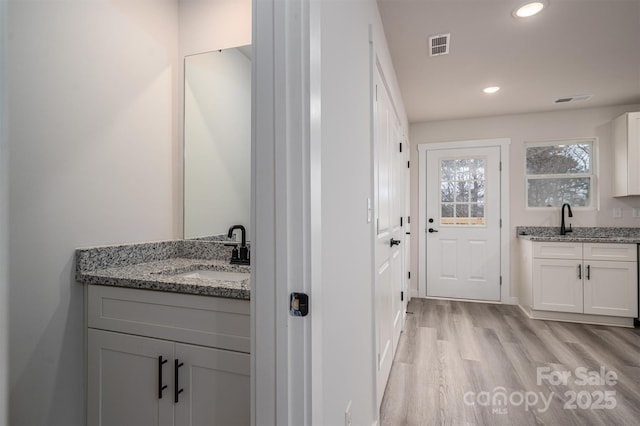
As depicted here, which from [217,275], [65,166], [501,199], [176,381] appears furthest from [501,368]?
[65,166]

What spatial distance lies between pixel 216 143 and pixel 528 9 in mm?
2068

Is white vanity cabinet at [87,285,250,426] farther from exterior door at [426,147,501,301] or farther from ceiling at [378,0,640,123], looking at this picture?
exterior door at [426,147,501,301]

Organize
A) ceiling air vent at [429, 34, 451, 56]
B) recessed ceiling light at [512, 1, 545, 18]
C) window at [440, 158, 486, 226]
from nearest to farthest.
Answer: recessed ceiling light at [512, 1, 545, 18] → ceiling air vent at [429, 34, 451, 56] → window at [440, 158, 486, 226]

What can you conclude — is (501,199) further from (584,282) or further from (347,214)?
(347,214)

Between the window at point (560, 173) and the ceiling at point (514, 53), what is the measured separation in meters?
0.50

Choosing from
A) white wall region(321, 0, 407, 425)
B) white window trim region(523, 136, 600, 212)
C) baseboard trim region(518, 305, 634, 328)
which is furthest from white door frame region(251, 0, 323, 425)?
white window trim region(523, 136, 600, 212)

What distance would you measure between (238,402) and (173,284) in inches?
18.8

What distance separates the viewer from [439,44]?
7.88 ft

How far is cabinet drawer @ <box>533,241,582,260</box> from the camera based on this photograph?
133 inches

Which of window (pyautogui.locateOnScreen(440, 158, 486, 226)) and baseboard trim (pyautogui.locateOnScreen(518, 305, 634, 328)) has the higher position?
window (pyautogui.locateOnScreen(440, 158, 486, 226))

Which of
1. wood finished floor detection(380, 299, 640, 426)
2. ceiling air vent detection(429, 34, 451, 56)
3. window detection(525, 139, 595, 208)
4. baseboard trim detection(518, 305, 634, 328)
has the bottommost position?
wood finished floor detection(380, 299, 640, 426)

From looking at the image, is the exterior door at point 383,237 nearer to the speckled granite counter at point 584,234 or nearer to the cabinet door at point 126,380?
the cabinet door at point 126,380

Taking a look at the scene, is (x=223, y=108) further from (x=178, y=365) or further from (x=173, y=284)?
(x=178, y=365)

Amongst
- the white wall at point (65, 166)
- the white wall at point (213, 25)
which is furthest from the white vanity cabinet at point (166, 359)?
the white wall at point (213, 25)
